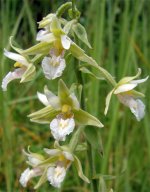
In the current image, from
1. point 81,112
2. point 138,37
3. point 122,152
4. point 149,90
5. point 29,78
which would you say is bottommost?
point 138,37

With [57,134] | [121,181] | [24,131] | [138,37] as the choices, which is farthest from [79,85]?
[138,37]

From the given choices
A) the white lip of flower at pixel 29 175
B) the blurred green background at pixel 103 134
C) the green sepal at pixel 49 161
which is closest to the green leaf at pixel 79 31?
the green sepal at pixel 49 161

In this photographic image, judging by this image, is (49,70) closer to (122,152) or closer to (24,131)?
(122,152)

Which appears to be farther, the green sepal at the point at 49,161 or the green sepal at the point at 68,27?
the green sepal at the point at 49,161

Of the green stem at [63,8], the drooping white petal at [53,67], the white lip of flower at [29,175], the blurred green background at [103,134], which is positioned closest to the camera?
the drooping white petal at [53,67]

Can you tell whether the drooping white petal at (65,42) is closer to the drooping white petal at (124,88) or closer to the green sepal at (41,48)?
the green sepal at (41,48)

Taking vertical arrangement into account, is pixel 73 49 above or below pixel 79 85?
above

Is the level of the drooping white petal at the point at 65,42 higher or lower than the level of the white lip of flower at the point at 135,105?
higher
